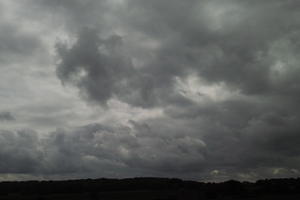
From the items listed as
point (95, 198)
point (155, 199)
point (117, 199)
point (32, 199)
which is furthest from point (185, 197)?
point (32, 199)

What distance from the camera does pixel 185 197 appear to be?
175625 millimetres

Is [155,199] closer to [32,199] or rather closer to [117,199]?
[117,199]

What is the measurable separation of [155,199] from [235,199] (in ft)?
127

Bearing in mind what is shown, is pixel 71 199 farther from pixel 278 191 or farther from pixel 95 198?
pixel 278 191

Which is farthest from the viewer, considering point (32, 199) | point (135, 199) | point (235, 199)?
point (32, 199)

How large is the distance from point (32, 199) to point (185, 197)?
84.5m

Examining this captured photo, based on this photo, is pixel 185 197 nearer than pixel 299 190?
Yes

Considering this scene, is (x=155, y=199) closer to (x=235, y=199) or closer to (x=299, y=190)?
(x=235, y=199)

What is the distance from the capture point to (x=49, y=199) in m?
191

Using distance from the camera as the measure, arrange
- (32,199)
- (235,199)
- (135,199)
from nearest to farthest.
→ (235,199)
(135,199)
(32,199)

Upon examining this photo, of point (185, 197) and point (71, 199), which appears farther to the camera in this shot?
point (71, 199)

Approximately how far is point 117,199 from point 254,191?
3067 inches

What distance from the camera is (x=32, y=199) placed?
629 feet

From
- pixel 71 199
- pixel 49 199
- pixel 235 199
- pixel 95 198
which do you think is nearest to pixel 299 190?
pixel 235 199
